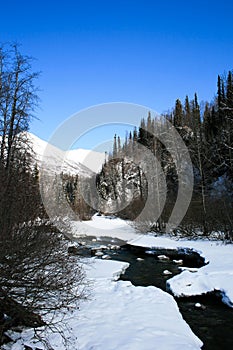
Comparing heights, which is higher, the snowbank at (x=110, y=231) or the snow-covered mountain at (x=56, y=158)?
the snow-covered mountain at (x=56, y=158)

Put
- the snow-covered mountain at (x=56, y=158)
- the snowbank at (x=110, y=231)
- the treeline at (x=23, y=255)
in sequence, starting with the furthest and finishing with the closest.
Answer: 1. the snowbank at (x=110, y=231)
2. the snow-covered mountain at (x=56, y=158)
3. the treeline at (x=23, y=255)

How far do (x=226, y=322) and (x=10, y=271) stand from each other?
19.3ft

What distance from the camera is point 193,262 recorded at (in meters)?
15.0

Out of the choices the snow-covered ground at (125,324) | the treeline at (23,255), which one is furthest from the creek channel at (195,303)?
the treeline at (23,255)

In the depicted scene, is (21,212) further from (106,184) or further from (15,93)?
(106,184)

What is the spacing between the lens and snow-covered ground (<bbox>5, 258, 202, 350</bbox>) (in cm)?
566

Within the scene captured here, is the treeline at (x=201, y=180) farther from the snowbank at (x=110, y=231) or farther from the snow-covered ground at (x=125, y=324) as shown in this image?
the snow-covered ground at (x=125, y=324)

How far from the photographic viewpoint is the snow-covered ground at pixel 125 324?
223 inches

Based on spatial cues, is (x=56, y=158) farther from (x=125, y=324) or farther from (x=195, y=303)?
(x=125, y=324)

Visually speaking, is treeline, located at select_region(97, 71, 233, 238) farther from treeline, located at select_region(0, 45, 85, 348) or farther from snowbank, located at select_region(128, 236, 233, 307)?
treeline, located at select_region(0, 45, 85, 348)

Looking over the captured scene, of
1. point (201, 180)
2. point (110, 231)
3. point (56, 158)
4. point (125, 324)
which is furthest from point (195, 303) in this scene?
point (56, 158)

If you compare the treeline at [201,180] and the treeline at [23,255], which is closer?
the treeline at [23,255]

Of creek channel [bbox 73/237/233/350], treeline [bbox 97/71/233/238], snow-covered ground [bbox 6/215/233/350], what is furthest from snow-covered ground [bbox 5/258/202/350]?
treeline [bbox 97/71/233/238]

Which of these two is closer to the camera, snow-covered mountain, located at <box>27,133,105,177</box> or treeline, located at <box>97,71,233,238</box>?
snow-covered mountain, located at <box>27,133,105,177</box>
